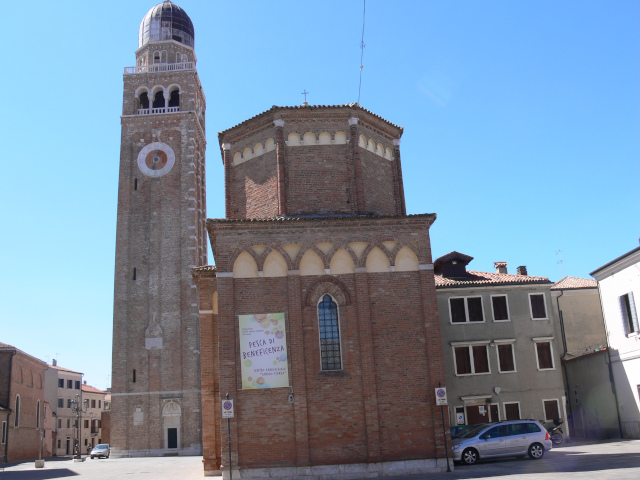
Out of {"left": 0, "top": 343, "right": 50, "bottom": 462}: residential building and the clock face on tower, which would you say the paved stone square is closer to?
{"left": 0, "top": 343, "right": 50, "bottom": 462}: residential building

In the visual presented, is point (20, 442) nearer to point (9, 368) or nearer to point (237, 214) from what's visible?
point (9, 368)

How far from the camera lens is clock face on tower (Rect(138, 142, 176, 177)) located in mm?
48031

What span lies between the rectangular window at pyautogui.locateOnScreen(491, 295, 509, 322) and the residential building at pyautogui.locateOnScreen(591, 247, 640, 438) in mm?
4398

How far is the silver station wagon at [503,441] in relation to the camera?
67.1 feet

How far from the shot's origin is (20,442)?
155 feet

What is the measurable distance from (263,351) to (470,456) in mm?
7858

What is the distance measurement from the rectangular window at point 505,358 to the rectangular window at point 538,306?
2058mm

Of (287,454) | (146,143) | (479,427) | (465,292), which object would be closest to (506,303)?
(465,292)

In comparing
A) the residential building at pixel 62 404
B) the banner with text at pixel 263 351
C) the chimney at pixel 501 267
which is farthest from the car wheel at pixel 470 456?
the residential building at pixel 62 404

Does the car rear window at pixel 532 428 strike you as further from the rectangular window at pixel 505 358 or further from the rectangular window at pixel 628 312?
the rectangular window at pixel 505 358

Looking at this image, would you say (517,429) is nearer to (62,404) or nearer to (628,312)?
(628,312)

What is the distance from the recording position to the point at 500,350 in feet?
97.8

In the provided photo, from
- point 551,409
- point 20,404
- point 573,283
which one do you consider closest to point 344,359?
point 551,409

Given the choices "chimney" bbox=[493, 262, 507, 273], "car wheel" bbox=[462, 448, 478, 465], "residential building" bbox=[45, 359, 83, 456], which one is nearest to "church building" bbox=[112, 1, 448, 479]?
"car wheel" bbox=[462, 448, 478, 465]
